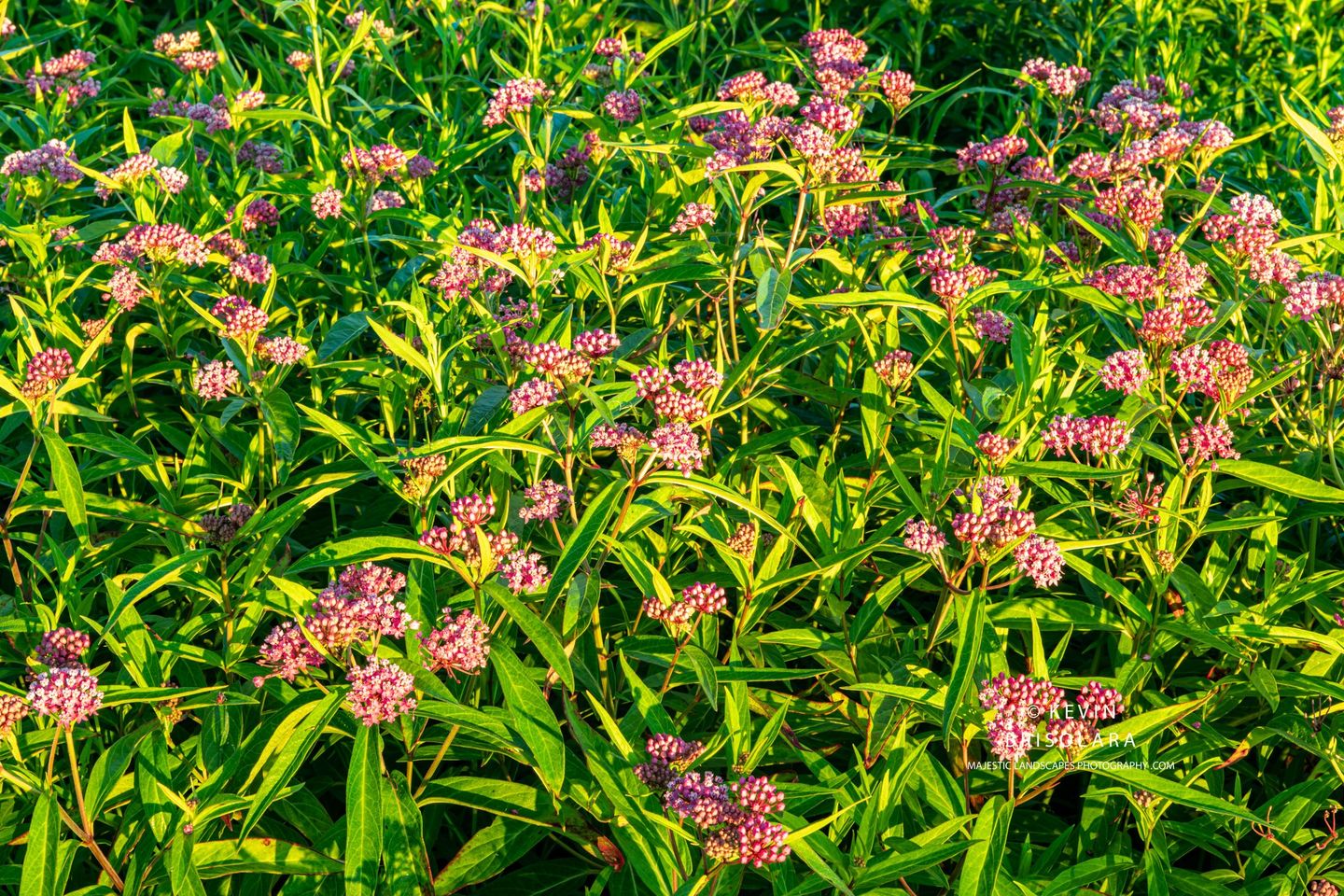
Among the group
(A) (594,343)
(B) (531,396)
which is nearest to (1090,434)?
(A) (594,343)

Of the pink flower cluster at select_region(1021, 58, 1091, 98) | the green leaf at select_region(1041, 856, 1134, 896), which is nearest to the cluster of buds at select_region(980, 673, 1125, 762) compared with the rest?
the green leaf at select_region(1041, 856, 1134, 896)

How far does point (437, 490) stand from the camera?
2764 millimetres

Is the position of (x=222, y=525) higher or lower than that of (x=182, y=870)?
higher

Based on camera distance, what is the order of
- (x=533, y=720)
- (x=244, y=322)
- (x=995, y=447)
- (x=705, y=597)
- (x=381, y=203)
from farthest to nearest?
(x=381, y=203) → (x=244, y=322) → (x=995, y=447) → (x=705, y=597) → (x=533, y=720)

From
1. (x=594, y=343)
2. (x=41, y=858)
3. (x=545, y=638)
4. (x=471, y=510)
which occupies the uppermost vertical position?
(x=594, y=343)

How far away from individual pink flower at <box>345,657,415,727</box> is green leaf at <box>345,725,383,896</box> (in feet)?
0.21

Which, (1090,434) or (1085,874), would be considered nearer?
(1085,874)

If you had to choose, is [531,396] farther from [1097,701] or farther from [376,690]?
[1097,701]

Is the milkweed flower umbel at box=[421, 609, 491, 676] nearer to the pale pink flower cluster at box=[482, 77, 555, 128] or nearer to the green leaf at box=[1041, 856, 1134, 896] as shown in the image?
the green leaf at box=[1041, 856, 1134, 896]

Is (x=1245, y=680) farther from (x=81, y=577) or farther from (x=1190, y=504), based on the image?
(x=81, y=577)

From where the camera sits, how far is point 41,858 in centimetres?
230

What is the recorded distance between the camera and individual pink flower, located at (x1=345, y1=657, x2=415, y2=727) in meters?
2.32

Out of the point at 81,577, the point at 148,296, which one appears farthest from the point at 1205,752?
the point at 148,296

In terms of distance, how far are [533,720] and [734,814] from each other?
0.46 meters
